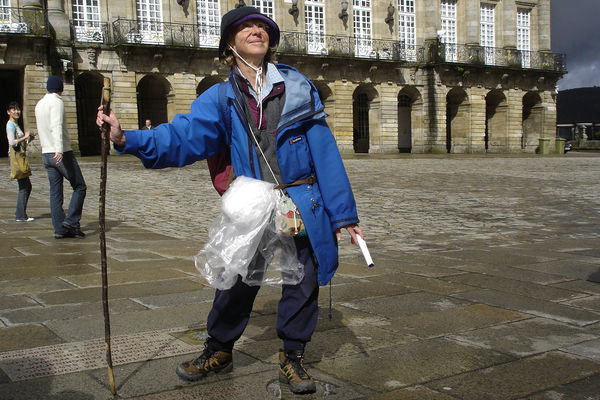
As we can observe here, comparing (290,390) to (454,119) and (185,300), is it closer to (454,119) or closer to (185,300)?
(185,300)

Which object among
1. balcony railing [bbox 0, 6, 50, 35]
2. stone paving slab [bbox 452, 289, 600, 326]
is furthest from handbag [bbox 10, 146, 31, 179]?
balcony railing [bbox 0, 6, 50, 35]

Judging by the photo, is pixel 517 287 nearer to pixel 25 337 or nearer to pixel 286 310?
pixel 286 310

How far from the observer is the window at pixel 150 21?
1125 inches

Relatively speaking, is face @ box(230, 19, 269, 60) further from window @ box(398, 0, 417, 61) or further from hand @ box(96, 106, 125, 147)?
window @ box(398, 0, 417, 61)

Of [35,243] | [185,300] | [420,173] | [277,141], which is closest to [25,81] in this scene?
[420,173]

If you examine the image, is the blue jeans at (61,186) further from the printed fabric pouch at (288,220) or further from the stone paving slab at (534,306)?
the printed fabric pouch at (288,220)

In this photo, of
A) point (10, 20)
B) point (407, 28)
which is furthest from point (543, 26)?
point (10, 20)

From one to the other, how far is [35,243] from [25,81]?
20655mm

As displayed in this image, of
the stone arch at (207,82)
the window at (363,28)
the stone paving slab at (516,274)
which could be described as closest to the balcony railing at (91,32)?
the stone arch at (207,82)

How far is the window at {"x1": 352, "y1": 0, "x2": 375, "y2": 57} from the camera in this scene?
34281 mm

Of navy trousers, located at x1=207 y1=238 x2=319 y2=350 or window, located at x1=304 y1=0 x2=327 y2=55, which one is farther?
window, located at x1=304 y1=0 x2=327 y2=55

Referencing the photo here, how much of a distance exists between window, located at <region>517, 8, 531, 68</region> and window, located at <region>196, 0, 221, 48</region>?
65.3ft

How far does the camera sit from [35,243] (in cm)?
725

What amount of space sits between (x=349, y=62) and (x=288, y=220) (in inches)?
1235
